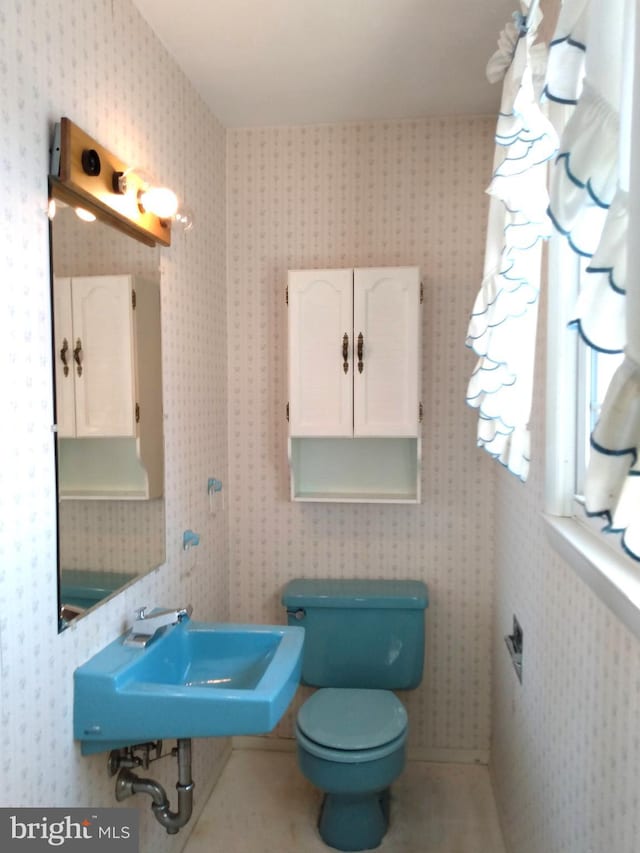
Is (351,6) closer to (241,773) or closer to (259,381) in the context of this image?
(259,381)

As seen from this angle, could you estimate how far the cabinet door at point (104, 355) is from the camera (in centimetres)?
135

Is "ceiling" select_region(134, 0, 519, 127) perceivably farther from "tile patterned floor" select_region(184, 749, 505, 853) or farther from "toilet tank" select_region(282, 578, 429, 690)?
Answer: "tile patterned floor" select_region(184, 749, 505, 853)

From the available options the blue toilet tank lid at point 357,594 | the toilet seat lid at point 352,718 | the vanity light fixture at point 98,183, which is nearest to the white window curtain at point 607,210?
the vanity light fixture at point 98,183

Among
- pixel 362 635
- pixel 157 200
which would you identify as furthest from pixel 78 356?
pixel 362 635

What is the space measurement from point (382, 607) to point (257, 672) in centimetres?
68

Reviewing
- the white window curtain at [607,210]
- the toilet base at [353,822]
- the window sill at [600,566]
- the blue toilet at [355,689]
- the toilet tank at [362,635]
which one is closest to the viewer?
the white window curtain at [607,210]

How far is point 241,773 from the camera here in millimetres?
2352

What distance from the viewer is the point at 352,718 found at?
1.96m

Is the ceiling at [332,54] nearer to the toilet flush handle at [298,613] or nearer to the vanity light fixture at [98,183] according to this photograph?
the vanity light fixture at [98,183]

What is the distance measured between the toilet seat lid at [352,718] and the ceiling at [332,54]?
6.93 ft

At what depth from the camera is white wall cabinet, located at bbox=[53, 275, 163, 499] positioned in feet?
4.20

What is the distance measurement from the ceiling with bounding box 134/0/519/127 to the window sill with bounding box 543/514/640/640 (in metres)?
1.41

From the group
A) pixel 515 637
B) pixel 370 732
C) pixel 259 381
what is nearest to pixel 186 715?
pixel 370 732

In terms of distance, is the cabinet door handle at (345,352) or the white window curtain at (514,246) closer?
the white window curtain at (514,246)
